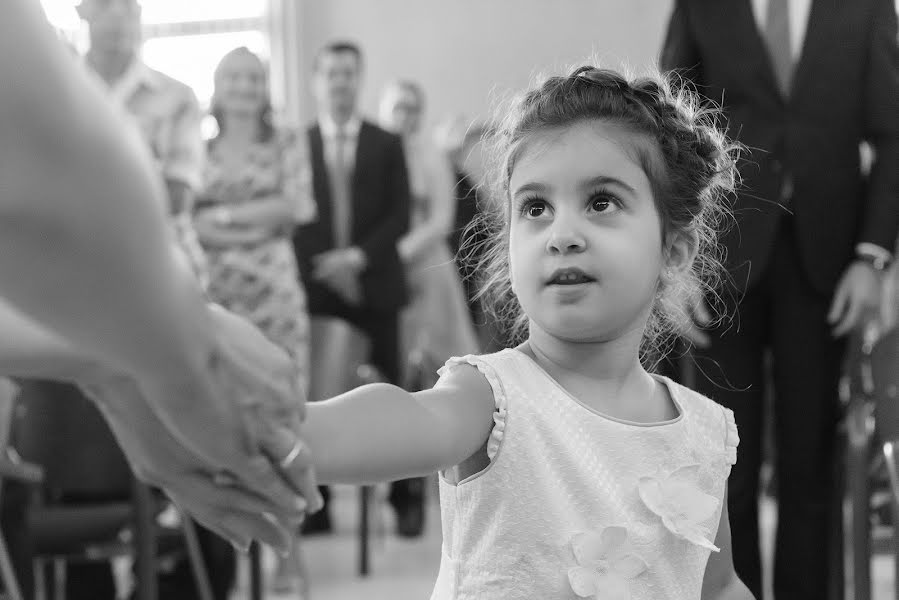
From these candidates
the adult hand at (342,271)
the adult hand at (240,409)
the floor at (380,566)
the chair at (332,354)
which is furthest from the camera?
the chair at (332,354)

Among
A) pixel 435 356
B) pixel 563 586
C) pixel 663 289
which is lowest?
pixel 435 356

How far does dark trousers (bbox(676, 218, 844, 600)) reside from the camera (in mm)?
2854

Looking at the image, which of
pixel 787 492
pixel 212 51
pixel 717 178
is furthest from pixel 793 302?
pixel 212 51

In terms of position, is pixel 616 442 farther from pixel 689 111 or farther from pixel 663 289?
pixel 689 111

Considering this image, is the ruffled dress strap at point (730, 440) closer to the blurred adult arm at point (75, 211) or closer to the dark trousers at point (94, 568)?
the blurred adult arm at point (75, 211)

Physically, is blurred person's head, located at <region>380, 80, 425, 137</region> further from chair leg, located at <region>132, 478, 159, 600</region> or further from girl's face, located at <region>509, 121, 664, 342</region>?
girl's face, located at <region>509, 121, 664, 342</region>

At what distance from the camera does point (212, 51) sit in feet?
29.8

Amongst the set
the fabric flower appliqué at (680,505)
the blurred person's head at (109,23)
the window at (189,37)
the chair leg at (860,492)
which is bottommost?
the chair leg at (860,492)

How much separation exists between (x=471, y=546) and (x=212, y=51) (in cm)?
822

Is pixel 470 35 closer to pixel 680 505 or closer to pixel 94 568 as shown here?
pixel 94 568

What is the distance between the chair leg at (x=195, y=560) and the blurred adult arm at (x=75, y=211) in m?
2.38

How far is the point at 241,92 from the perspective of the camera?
12.7 ft

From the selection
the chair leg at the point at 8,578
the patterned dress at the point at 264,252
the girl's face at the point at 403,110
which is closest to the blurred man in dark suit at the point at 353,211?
the patterned dress at the point at 264,252

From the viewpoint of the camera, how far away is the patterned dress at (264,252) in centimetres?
386
